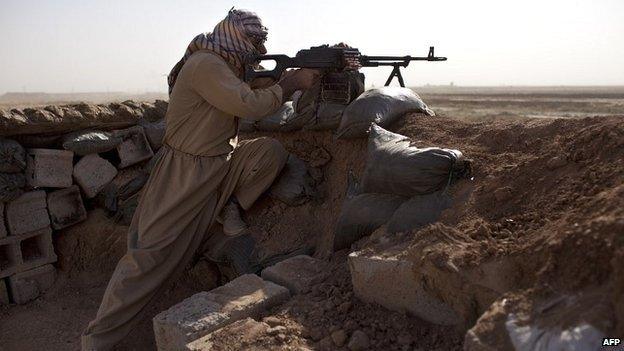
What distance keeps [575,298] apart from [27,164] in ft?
14.5

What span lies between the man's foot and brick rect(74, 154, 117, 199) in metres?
1.76

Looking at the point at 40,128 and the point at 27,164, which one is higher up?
the point at 40,128

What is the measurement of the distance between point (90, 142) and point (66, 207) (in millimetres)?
656

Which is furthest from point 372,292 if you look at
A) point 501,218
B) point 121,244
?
point 121,244

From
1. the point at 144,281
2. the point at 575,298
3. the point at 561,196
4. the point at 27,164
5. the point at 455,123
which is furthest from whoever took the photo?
the point at 27,164

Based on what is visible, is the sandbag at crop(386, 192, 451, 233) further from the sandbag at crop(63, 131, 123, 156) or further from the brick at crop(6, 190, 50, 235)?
the brick at crop(6, 190, 50, 235)

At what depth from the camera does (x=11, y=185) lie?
4152 millimetres

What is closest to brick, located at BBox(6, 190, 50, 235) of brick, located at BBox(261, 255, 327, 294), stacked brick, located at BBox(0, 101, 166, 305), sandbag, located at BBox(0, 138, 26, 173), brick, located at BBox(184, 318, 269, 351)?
stacked brick, located at BBox(0, 101, 166, 305)

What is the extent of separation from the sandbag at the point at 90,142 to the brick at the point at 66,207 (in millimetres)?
380

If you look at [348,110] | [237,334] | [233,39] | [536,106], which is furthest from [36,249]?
[536,106]

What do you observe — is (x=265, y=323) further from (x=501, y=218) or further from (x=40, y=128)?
(x=40, y=128)

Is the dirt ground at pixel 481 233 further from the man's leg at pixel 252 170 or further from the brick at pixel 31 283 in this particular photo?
the brick at pixel 31 283

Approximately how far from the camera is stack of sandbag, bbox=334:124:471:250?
2.48m

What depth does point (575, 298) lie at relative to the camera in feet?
4.73
